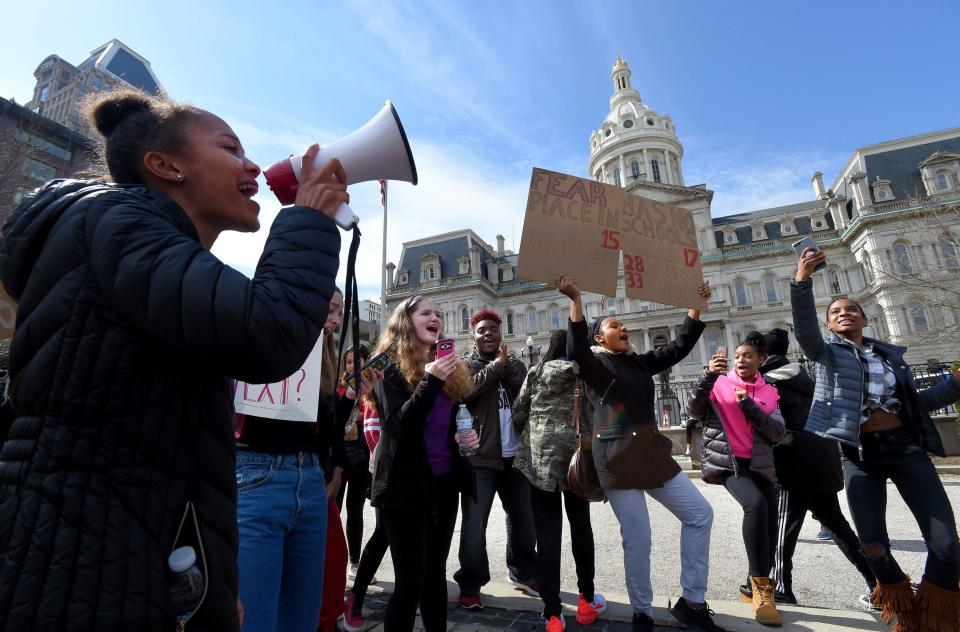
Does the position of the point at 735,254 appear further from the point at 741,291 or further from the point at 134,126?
the point at 134,126

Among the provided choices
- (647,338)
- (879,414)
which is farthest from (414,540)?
(647,338)

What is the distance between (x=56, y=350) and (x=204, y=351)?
29 centimetres

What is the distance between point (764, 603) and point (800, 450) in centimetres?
157

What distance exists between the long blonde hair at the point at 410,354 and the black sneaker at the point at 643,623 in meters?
1.95

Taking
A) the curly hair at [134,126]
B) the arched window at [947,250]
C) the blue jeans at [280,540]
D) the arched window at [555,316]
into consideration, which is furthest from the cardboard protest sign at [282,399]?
the arched window at [555,316]

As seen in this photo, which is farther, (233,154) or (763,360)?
(763,360)

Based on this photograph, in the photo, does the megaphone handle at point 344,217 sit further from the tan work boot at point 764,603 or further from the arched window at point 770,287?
the arched window at point 770,287

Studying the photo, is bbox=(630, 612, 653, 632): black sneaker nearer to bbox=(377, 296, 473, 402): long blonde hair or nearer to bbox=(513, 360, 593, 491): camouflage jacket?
bbox=(513, 360, 593, 491): camouflage jacket

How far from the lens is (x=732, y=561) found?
16.7 ft

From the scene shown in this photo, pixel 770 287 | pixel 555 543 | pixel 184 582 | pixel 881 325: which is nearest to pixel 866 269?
pixel 770 287

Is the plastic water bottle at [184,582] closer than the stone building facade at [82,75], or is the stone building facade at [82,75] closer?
the plastic water bottle at [184,582]

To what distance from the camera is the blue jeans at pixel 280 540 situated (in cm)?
188

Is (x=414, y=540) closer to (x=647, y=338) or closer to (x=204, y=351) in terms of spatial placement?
(x=204, y=351)

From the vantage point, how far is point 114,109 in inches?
54.5
